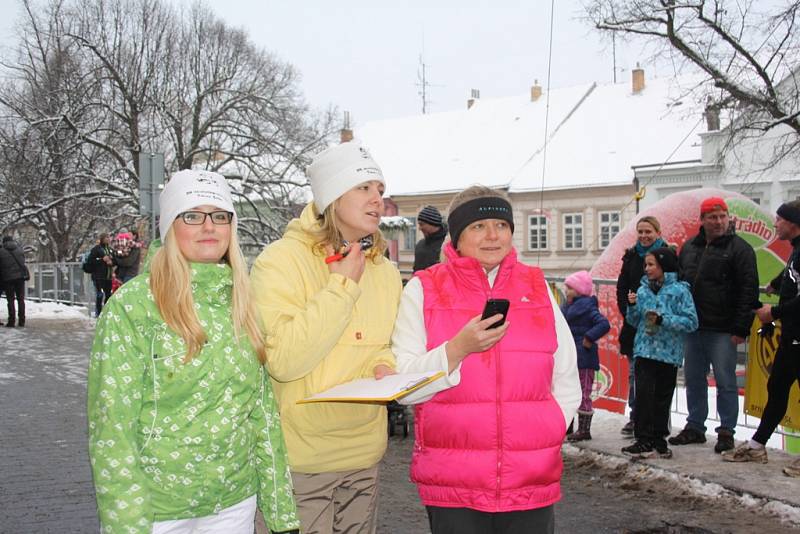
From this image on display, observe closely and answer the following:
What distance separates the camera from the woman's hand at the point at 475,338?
108 inches

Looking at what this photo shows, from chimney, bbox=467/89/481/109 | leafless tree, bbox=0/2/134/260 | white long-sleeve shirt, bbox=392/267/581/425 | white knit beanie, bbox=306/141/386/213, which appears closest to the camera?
white long-sleeve shirt, bbox=392/267/581/425

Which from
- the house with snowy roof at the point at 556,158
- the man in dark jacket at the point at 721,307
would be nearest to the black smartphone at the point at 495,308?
the man in dark jacket at the point at 721,307

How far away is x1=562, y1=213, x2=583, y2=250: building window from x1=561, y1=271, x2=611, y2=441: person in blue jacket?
31.0m

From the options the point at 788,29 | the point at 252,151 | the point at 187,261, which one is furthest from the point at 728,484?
the point at 252,151

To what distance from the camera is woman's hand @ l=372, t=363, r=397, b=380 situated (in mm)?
2912

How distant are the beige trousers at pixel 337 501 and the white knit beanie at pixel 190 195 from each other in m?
1.03

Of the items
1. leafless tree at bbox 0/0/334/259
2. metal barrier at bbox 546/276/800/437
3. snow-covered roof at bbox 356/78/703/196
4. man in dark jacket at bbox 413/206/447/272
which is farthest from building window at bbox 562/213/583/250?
man in dark jacket at bbox 413/206/447/272

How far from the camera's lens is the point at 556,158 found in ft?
129

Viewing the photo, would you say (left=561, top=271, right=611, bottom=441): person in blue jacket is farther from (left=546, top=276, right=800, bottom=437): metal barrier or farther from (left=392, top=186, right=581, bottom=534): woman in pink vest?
(left=392, top=186, right=581, bottom=534): woman in pink vest

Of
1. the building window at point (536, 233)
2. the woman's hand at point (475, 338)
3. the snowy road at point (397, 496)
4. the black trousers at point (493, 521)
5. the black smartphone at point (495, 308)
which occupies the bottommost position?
the snowy road at point (397, 496)

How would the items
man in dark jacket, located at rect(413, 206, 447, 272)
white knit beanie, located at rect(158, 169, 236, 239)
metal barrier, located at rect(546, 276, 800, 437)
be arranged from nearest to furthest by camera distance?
1. white knit beanie, located at rect(158, 169, 236, 239)
2. metal barrier, located at rect(546, 276, 800, 437)
3. man in dark jacket, located at rect(413, 206, 447, 272)

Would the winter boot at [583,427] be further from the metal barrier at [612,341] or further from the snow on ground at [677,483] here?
the metal barrier at [612,341]

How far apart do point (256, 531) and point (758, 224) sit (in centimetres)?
1017

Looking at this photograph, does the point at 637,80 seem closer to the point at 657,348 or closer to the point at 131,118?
the point at 131,118
